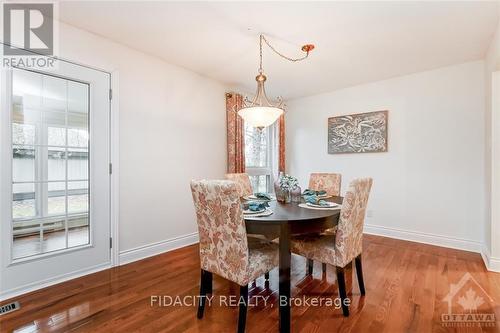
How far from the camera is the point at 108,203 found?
2609 mm

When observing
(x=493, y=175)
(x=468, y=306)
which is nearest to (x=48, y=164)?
(x=468, y=306)

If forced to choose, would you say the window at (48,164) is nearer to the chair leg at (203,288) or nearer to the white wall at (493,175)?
the chair leg at (203,288)

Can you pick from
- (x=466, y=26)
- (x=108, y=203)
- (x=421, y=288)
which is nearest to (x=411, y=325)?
(x=421, y=288)

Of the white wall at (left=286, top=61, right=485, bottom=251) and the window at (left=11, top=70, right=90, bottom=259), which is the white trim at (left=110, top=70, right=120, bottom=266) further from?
the white wall at (left=286, top=61, right=485, bottom=251)

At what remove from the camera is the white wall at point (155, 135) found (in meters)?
2.69

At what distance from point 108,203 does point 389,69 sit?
391cm

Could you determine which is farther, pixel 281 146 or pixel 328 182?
pixel 281 146

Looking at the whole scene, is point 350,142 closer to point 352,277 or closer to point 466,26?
point 466,26

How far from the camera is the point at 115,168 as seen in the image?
2.64 m

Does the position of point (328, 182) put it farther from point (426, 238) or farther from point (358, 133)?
point (426, 238)

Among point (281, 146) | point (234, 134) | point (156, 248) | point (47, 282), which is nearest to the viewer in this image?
point (47, 282)

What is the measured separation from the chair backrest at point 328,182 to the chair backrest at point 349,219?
44.7 inches

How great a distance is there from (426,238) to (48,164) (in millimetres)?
4561

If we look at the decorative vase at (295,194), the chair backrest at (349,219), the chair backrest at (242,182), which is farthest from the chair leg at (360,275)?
the chair backrest at (242,182)
